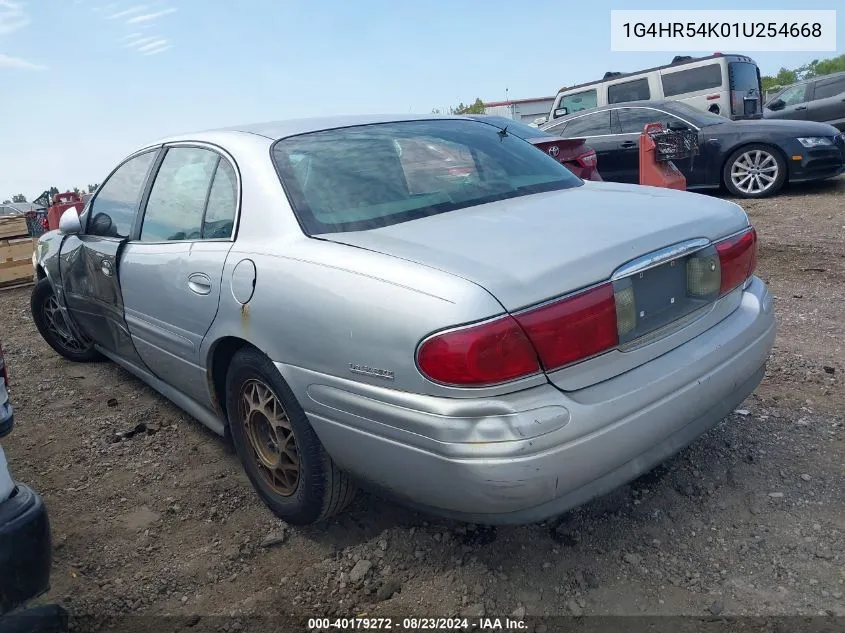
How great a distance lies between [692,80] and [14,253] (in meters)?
11.0

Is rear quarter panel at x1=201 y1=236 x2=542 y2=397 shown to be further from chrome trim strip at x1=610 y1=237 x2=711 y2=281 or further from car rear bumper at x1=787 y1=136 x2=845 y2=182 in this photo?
car rear bumper at x1=787 y1=136 x2=845 y2=182

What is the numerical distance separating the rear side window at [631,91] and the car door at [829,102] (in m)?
3.56

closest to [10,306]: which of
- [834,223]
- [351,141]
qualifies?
[351,141]

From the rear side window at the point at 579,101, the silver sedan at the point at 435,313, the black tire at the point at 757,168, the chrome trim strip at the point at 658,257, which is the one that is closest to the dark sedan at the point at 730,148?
the black tire at the point at 757,168

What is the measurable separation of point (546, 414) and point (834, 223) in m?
6.46

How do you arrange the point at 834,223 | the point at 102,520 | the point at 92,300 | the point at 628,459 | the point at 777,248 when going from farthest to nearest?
the point at 834,223, the point at 777,248, the point at 92,300, the point at 102,520, the point at 628,459

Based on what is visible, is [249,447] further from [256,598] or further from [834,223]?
[834,223]

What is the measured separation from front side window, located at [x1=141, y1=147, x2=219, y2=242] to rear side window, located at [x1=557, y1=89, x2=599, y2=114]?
432 inches

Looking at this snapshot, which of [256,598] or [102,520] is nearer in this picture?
[256,598]

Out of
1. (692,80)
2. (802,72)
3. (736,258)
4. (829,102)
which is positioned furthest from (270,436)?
(802,72)

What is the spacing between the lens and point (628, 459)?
6.71 ft

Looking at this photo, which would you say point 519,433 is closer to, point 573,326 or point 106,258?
point 573,326

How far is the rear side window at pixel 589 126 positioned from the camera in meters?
10.0

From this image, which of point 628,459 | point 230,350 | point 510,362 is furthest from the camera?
point 230,350
